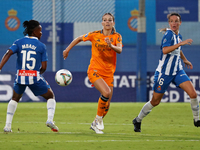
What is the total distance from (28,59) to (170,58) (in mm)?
2506

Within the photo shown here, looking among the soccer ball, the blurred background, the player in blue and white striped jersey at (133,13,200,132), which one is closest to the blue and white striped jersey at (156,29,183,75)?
the player in blue and white striped jersey at (133,13,200,132)

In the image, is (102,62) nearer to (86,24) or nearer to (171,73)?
(171,73)

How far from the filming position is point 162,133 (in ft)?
25.9

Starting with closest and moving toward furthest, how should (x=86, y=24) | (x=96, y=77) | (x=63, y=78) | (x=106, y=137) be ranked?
(x=106, y=137), (x=96, y=77), (x=63, y=78), (x=86, y=24)

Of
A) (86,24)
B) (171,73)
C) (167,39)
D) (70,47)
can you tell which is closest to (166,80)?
(171,73)

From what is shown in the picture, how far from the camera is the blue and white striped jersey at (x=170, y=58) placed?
26.0 ft

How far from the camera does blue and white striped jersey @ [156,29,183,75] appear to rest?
7918 mm

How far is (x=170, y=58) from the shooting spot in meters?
8.06

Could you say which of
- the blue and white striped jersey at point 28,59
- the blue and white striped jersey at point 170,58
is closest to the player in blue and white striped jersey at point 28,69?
the blue and white striped jersey at point 28,59

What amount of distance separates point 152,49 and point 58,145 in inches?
624

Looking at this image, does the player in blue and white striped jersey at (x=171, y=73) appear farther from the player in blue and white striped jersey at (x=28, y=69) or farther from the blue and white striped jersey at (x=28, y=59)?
the blue and white striped jersey at (x=28, y=59)

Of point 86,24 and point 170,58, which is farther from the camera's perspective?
point 86,24

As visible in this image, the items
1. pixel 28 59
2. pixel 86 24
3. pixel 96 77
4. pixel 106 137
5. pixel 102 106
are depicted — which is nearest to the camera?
pixel 106 137

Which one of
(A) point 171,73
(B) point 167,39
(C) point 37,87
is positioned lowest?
(C) point 37,87
